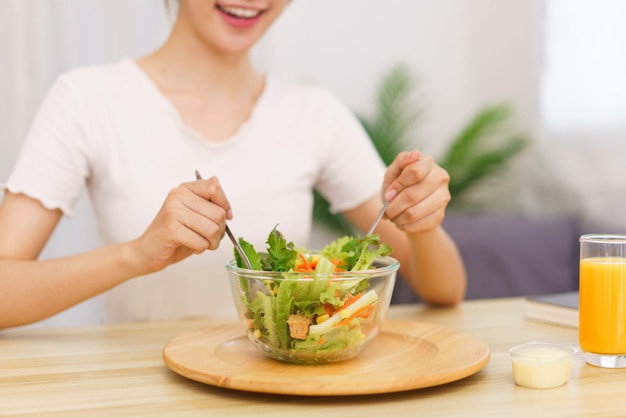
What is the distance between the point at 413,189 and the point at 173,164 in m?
0.59

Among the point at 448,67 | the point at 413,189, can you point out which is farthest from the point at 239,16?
the point at 448,67

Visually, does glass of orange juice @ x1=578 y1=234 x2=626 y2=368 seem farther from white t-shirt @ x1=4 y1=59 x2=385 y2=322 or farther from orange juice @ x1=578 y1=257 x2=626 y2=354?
white t-shirt @ x1=4 y1=59 x2=385 y2=322

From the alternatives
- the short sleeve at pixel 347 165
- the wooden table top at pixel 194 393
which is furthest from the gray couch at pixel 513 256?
the wooden table top at pixel 194 393

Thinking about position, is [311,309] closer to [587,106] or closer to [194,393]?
[194,393]

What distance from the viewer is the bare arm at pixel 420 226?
1.37m

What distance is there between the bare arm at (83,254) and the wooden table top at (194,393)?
0.10m

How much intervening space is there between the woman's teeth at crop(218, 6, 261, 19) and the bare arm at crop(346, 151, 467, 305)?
0.49m

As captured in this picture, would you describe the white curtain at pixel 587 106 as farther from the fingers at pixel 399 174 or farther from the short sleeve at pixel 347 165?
the fingers at pixel 399 174

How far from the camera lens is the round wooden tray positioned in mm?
1002

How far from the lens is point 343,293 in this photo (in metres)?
1.07

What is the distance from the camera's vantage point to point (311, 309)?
1054 millimetres

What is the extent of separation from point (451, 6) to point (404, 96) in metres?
0.50

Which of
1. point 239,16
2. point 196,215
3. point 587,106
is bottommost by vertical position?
point 196,215

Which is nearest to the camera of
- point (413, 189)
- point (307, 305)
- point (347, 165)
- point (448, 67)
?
point (307, 305)
